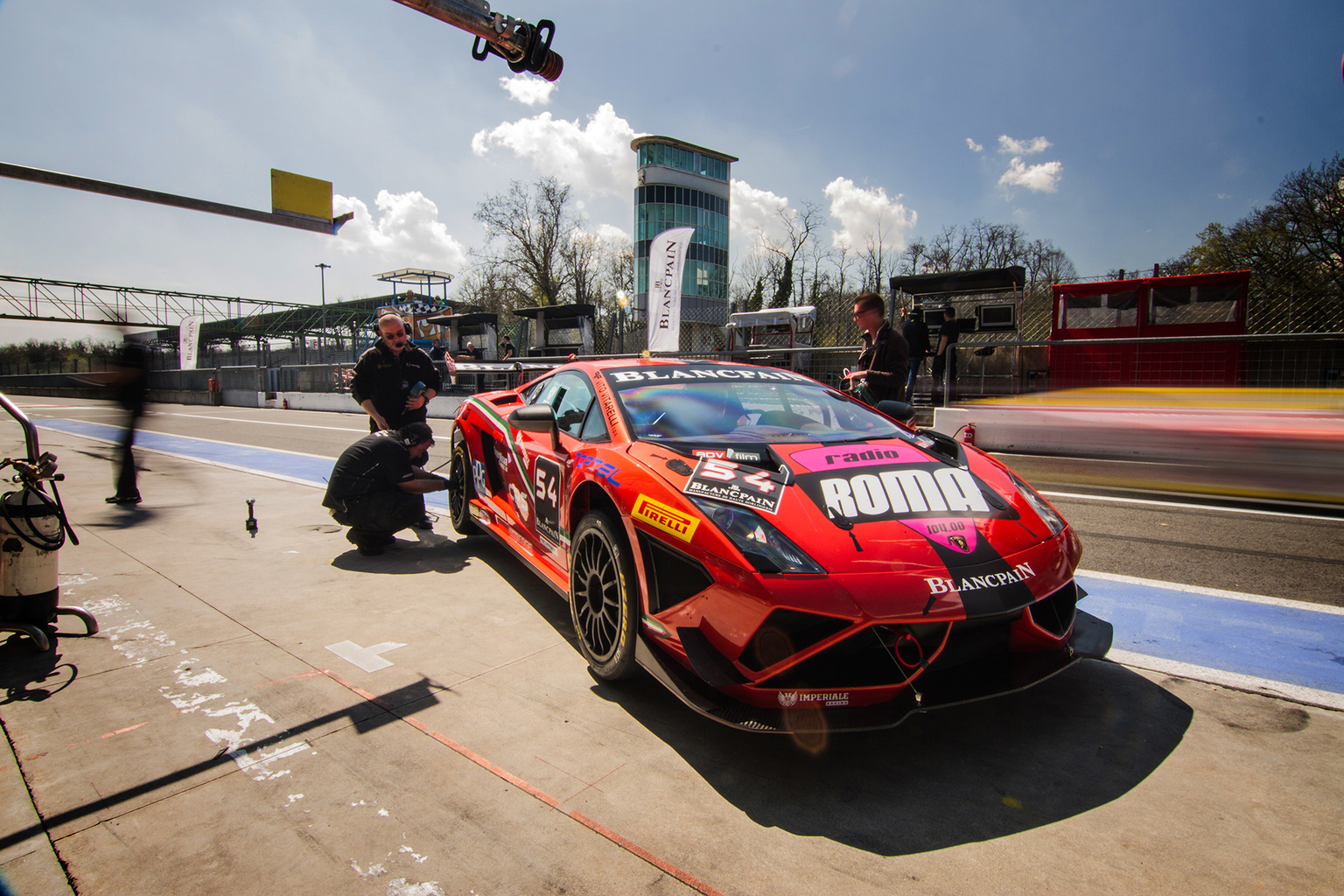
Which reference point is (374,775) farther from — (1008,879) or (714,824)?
(1008,879)

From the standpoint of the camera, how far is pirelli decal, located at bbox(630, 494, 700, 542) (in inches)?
83.4

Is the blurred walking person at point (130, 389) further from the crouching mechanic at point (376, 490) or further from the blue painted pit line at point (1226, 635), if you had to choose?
the blue painted pit line at point (1226, 635)

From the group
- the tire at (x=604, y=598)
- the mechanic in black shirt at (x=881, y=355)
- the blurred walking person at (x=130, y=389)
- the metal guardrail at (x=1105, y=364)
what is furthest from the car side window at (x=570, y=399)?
the blurred walking person at (x=130, y=389)

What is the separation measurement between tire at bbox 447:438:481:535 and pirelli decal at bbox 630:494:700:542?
2.57 metres

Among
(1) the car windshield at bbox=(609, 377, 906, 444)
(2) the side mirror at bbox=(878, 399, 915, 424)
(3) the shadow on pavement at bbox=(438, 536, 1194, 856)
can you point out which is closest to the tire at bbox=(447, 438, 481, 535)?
(1) the car windshield at bbox=(609, 377, 906, 444)

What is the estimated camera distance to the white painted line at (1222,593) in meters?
3.24

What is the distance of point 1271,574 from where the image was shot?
148 inches

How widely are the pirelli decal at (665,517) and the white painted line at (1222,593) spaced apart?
2857mm

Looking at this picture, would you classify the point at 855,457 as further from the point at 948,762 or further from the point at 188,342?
the point at 188,342

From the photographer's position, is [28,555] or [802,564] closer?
[802,564]

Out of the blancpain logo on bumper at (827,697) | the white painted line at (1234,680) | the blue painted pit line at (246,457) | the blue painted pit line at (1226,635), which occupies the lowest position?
the white painted line at (1234,680)

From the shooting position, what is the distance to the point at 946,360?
948 centimetres

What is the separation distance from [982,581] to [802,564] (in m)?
0.54

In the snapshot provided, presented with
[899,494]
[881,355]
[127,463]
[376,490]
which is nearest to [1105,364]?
[881,355]
